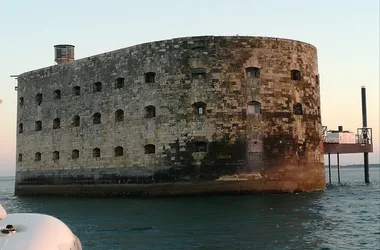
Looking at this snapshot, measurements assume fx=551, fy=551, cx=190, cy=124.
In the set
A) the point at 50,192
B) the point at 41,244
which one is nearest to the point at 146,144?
the point at 50,192

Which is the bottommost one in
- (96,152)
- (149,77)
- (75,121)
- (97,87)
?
(96,152)

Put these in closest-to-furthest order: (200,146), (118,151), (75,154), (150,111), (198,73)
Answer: (200,146), (198,73), (150,111), (118,151), (75,154)

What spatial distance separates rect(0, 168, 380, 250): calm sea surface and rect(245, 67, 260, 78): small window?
5049 mm

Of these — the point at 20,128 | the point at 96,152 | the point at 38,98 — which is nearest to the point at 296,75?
the point at 96,152

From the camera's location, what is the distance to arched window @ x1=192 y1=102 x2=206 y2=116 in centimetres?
2250

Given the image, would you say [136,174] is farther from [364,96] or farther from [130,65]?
[364,96]

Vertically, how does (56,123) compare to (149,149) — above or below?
above

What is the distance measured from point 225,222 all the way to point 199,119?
856 centimetres

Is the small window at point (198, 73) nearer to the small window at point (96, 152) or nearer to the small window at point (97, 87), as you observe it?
the small window at point (97, 87)

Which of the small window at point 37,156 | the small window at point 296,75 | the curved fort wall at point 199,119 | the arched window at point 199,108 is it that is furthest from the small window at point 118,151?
the small window at point 296,75

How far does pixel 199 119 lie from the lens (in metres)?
22.4

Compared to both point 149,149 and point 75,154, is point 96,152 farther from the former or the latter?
point 149,149

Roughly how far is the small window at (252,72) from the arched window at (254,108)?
1.13 meters

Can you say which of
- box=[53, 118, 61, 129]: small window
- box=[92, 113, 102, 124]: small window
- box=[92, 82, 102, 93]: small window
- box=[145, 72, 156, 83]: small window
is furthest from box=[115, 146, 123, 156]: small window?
box=[53, 118, 61, 129]: small window
